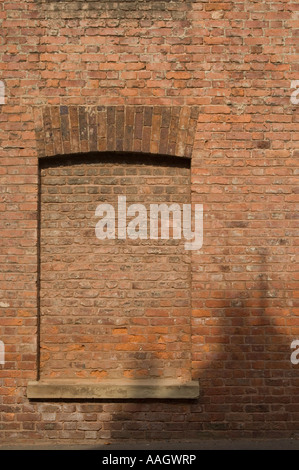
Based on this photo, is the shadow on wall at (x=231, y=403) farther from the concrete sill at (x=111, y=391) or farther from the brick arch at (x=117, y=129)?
the brick arch at (x=117, y=129)

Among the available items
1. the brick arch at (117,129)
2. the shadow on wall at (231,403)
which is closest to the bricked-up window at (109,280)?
the brick arch at (117,129)

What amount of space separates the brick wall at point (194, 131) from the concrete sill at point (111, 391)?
12cm

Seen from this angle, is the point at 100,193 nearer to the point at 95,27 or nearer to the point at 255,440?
the point at 95,27

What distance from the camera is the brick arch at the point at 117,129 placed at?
14.1 feet

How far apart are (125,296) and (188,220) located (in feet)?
3.08

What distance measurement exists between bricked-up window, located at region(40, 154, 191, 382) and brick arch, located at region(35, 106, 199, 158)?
0.47 feet

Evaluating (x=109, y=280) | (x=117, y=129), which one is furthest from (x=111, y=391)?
(x=117, y=129)

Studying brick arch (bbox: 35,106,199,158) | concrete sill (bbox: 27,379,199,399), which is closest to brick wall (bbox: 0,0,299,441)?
brick arch (bbox: 35,106,199,158)

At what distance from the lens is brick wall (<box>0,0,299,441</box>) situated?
167 inches

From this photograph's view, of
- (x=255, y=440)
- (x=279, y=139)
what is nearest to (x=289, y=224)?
(x=279, y=139)

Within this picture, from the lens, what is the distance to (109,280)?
4.39 metres

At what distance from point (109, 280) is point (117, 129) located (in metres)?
1.42

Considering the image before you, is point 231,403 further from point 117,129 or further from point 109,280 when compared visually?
point 117,129

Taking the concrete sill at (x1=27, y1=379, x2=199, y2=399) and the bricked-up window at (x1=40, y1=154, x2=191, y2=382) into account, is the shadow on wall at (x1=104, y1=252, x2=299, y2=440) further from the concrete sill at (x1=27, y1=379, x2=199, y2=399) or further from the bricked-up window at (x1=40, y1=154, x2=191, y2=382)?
the bricked-up window at (x1=40, y1=154, x2=191, y2=382)
